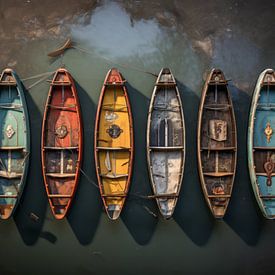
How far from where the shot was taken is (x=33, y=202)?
525 centimetres

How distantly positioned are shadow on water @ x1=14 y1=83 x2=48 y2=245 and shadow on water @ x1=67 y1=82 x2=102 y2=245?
0.43 metres

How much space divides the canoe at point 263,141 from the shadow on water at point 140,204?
141 cm

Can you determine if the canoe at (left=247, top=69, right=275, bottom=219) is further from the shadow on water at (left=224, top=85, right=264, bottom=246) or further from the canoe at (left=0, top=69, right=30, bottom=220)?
the canoe at (left=0, top=69, right=30, bottom=220)

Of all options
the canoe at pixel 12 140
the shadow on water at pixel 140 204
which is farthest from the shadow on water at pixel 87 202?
the canoe at pixel 12 140

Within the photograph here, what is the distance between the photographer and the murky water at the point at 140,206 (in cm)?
523

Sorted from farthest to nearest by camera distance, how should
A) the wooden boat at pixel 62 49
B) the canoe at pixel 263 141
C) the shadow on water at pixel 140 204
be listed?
the wooden boat at pixel 62 49 → the shadow on water at pixel 140 204 → the canoe at pixel 263 141

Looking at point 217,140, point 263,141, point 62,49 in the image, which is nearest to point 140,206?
point 217,140

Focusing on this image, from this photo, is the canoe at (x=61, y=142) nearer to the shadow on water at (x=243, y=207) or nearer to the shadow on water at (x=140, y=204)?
the shadow on water at (x=140, y=204)

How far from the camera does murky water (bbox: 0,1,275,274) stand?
206 inches

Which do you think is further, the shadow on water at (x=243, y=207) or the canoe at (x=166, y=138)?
the shadow on water at (x=243, y=207)

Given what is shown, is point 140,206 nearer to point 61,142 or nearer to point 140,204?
point 140,204

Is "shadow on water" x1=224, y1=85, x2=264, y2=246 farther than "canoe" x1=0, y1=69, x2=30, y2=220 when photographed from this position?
Yes

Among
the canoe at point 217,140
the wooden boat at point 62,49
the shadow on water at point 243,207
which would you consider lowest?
the shadow on water at point 243,207

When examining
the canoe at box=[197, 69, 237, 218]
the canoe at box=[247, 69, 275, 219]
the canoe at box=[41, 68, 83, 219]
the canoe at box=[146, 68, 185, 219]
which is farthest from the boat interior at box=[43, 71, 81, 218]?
the canoe at box=[247, 69, 275, 219]
